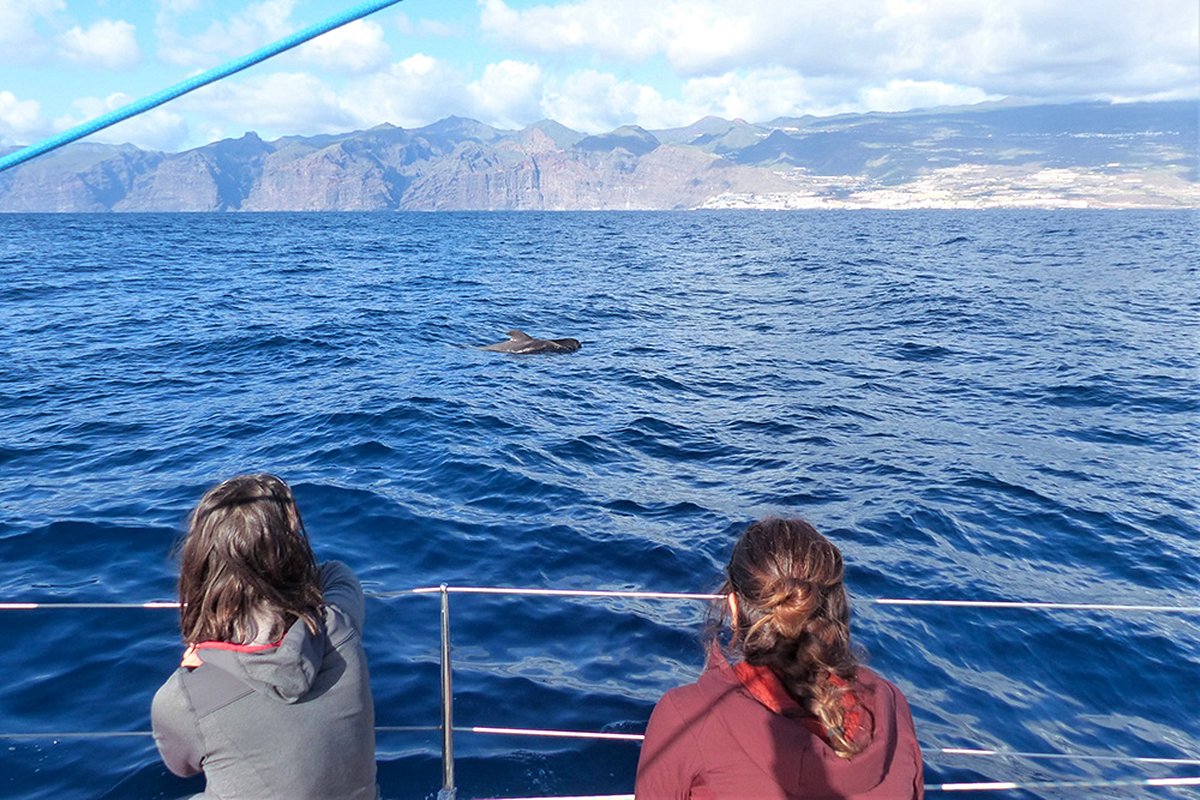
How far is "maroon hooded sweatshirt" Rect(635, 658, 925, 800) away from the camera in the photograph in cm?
261

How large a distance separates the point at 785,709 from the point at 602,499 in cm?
871

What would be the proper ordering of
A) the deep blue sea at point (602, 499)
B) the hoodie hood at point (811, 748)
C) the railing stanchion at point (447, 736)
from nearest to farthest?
the hoodie hood at point (811, 748) → the railing stanchion at point (447, 736) → the deep blue sea at point (602, 499)

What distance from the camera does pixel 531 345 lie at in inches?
875

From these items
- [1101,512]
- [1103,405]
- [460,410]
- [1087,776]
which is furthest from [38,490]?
[1103,405]

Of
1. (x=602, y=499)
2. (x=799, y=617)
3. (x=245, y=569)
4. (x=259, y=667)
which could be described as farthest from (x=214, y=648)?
(x=602, y=499)

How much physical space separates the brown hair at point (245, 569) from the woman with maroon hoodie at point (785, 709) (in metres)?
1.36

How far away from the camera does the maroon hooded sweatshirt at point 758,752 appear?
2.61 meters

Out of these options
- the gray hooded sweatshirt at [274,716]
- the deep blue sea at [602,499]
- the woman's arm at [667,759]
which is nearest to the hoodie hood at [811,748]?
the woman's arm at [667,759]

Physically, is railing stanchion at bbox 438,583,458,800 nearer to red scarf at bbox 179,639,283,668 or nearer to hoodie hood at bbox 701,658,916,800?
red scarf at bbox 179,639,283,668

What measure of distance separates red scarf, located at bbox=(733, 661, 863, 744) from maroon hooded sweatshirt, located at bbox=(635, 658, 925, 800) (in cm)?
2

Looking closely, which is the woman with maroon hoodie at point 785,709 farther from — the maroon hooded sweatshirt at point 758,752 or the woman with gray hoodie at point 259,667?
the woman with gray hoodie at point 259,667

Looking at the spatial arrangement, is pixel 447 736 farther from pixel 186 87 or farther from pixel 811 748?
pixel 186 87

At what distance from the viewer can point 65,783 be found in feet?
17.9

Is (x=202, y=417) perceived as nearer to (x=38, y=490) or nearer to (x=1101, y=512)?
(x=38, y=490)
